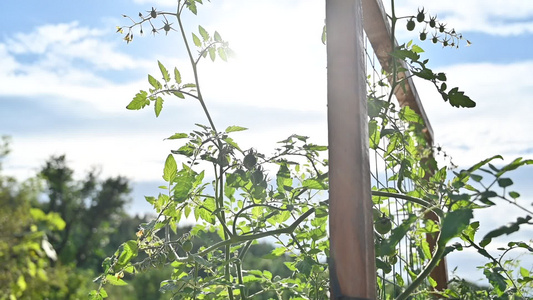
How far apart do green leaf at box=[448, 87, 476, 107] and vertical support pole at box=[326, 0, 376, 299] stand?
34cm

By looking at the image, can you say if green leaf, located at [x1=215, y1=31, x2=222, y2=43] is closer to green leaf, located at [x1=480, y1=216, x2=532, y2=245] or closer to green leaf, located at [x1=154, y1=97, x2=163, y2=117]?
green leaf, located at [x1=154, y1=97, x2=163, y2=117]

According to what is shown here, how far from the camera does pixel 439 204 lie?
1203 millimetres

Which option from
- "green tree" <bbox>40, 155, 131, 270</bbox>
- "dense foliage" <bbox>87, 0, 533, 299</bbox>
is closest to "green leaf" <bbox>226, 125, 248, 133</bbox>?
"dense foliage" <bbox>87, 0, 533, 299</bbox>

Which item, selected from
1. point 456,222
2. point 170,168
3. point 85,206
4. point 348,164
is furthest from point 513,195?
point 85,206

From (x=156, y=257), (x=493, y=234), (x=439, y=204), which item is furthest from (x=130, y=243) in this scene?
(x=493, y=234)

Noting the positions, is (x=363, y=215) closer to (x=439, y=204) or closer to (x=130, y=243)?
(x=439, y=204)

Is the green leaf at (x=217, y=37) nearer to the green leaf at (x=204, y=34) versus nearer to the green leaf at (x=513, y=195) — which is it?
the green leaf at (x=204, y=34)

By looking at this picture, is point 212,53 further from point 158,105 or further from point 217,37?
point 158,105

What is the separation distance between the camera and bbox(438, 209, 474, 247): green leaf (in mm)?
962

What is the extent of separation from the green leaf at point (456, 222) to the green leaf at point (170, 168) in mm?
789

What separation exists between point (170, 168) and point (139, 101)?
0.22 meters

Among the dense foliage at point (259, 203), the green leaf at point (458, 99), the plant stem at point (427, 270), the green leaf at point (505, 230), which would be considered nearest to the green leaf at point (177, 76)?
the dense foliage at point (259, 203)

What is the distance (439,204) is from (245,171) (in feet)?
1.69

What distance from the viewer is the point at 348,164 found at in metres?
1.09
